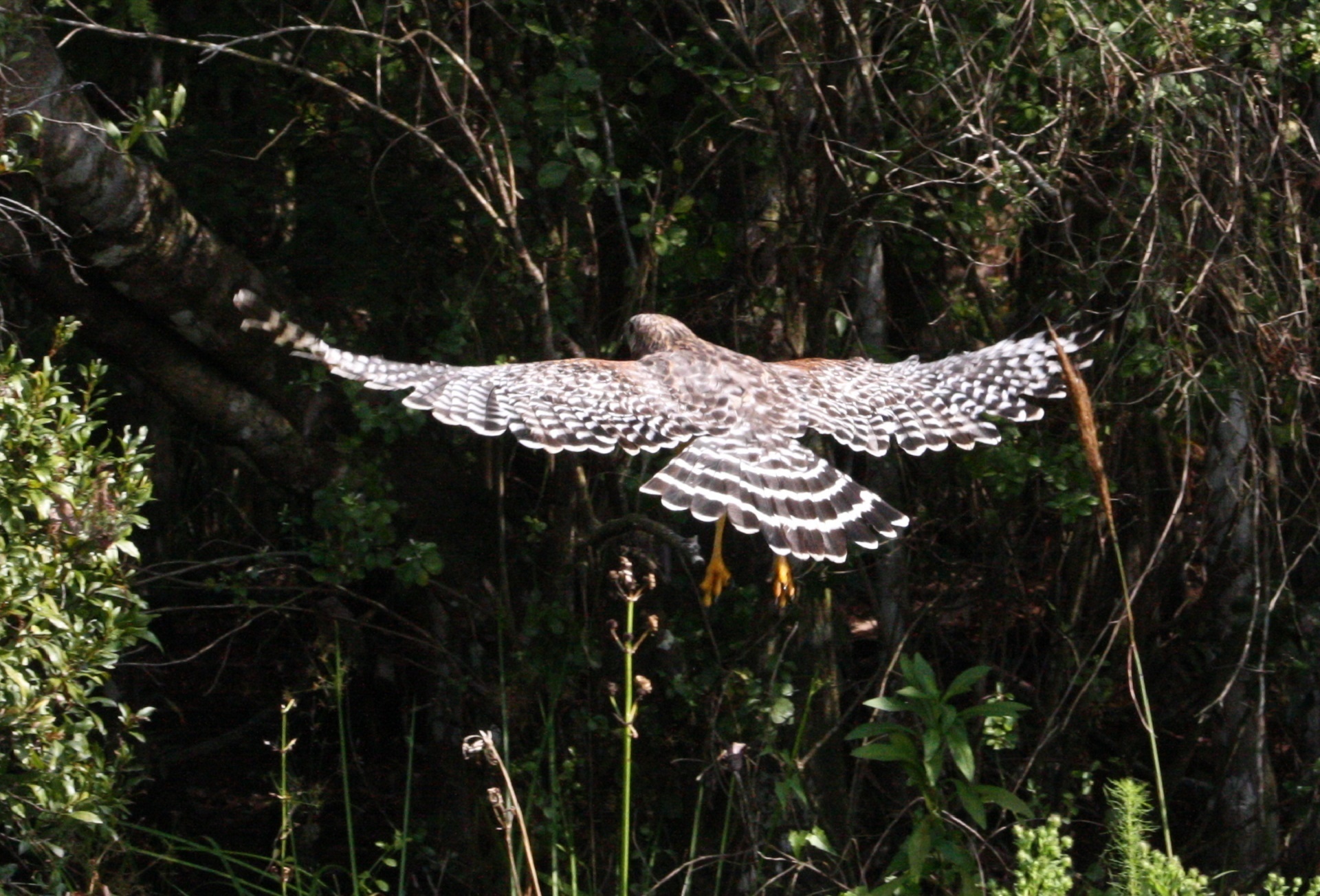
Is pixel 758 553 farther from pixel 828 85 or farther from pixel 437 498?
pixel 828 85

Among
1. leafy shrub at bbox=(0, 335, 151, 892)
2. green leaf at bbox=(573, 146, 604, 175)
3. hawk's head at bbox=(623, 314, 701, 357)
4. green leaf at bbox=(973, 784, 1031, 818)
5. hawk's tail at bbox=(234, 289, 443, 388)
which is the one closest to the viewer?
leafy shrub at bbox=(0, 335, 151, 892)

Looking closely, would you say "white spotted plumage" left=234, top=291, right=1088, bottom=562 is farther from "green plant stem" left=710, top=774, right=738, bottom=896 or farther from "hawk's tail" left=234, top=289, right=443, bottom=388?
"green plant stem" left=710, top=774, right=738, bottom=896

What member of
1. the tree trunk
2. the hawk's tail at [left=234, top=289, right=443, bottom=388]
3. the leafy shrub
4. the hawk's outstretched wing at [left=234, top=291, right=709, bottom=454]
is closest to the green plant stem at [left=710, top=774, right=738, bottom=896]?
the hawk's outstretched wing at [left=234, top=291, right=709, bottom=454]

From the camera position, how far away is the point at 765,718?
459 centimetres

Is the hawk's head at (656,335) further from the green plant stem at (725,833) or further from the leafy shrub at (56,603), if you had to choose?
the leafy shrub at (56,603)

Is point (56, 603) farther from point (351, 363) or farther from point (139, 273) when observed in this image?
point (139, 273)

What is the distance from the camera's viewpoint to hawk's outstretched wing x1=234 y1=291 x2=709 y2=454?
3951mm

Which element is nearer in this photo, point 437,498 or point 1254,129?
point 1254,129

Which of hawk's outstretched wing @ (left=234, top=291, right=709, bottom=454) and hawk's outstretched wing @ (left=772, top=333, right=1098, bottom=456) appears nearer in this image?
hawk's outstretched wing @ (left=234, top=291, right=709, bottom=454)

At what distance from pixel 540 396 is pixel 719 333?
1.27 m

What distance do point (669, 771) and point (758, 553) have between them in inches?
30.6

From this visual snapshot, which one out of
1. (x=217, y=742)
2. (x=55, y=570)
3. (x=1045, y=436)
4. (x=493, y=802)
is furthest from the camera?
(x=217, y=742)

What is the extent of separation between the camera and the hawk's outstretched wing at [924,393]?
445cm

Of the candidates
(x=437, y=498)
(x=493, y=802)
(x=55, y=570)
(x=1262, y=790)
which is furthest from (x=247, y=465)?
(x=1262, y=790)
